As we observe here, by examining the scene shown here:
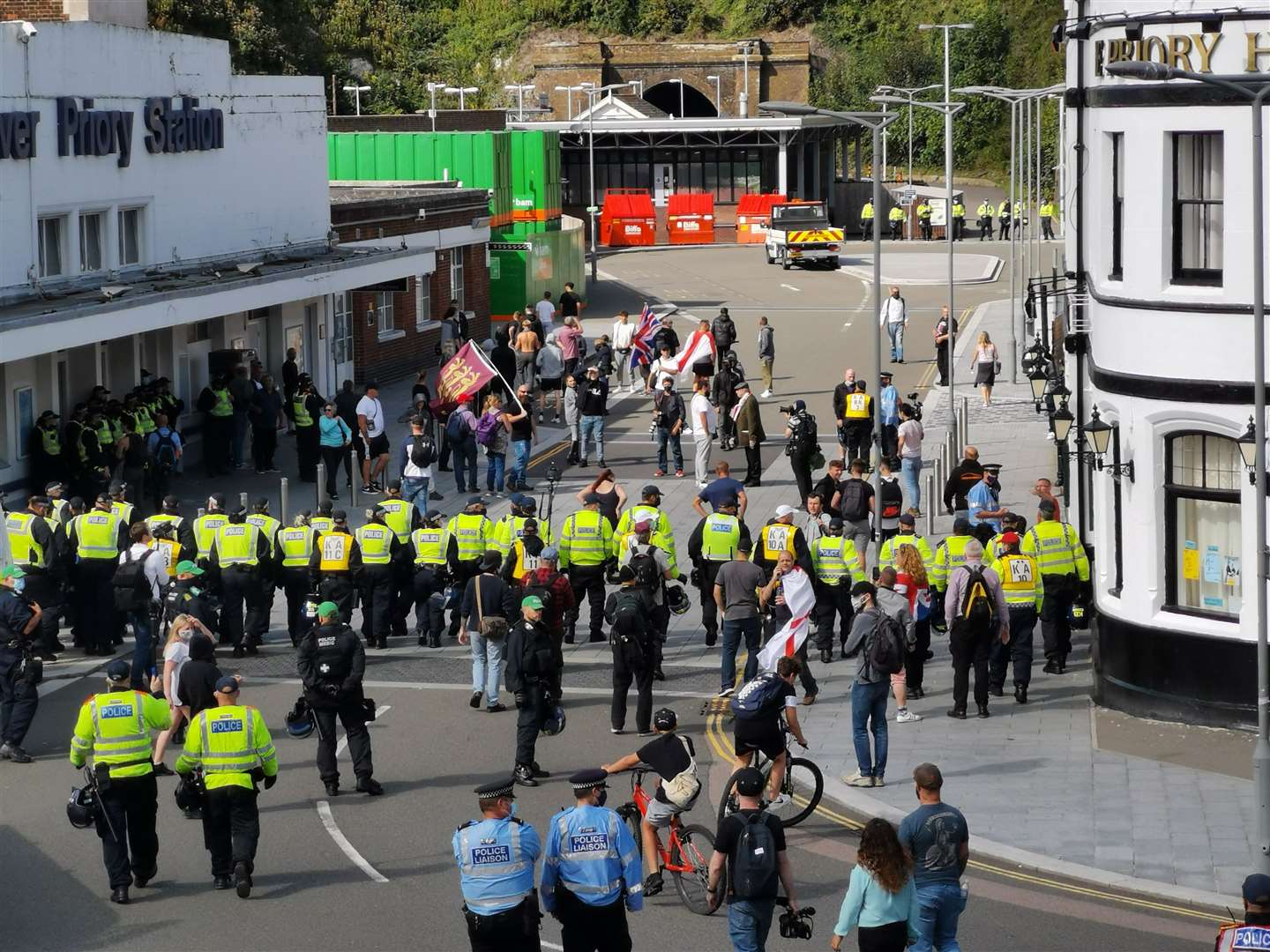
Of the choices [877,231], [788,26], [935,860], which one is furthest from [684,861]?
[788,26]

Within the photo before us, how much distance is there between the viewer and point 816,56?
104 m

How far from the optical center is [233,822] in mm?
13914

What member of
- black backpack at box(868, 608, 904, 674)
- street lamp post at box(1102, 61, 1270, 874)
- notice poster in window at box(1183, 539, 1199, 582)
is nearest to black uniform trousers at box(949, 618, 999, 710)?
notice poster in window at box(1183, 539, 1199, 582)

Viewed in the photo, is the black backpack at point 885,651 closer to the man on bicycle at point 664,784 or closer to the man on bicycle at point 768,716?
the man on bicycle at point 768,716

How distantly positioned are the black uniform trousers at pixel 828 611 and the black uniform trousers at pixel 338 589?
16.3 feet

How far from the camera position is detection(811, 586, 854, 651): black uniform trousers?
20.7m

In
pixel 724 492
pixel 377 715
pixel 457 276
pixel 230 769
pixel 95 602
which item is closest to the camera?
pixel 230 769

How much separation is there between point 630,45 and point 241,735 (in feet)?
282

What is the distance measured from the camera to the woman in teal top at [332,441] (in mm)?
29156

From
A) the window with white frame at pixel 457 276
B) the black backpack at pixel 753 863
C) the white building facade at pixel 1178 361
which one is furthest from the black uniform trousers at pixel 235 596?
the window with white frame at pixel 457 276

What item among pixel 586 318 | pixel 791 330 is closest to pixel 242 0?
pixel 586 318

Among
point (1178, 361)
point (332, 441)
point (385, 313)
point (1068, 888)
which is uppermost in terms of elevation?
point (1178, 361)

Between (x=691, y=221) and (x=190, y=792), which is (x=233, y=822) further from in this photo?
(x=691, y=221)

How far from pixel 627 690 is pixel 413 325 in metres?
27.0
